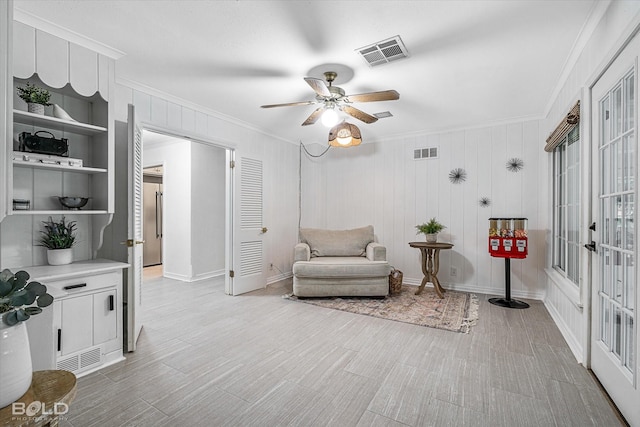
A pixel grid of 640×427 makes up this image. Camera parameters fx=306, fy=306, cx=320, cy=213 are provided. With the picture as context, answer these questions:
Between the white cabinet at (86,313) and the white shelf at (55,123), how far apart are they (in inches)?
→ 40.2

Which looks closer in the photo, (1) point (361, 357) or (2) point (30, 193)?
(2) point (30, 193)

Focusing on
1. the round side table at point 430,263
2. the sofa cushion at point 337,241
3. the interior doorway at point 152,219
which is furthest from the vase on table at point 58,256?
the interior doorway at point 152,219

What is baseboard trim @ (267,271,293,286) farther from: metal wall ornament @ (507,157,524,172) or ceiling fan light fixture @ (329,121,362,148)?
metal wall ornament @ (507,157,524,172)

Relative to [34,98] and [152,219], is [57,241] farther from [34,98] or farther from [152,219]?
[152,219]

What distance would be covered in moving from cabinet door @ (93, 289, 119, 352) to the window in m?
3.78

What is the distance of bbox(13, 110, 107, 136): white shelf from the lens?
78.5 inches

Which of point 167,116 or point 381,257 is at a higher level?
point 167,116

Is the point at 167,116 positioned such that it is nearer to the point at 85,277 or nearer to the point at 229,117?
the point at 229,117

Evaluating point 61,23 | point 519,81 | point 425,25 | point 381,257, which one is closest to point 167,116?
point 61,23

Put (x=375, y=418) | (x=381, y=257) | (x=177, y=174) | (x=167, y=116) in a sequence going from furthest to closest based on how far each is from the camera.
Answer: (x=177, y=174) → (x=381, y=257) → (x=167, y=116) → (x=375, y=418)

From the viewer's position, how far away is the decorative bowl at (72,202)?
89.0 inches

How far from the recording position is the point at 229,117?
4.04 metres

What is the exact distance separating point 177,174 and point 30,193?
3144 mm

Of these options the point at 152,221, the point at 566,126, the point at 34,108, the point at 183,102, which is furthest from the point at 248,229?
the point at 566,126
